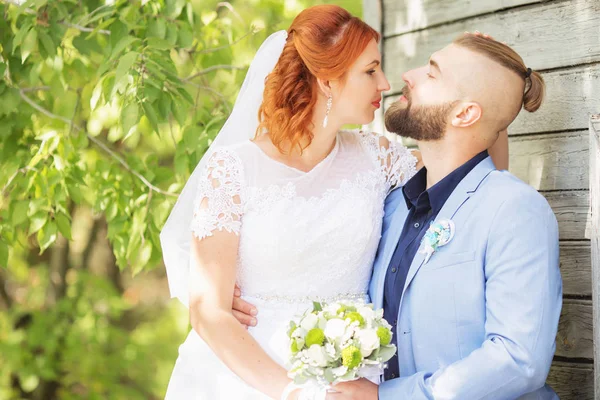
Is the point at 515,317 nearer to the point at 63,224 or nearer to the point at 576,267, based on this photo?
the point at 576,267

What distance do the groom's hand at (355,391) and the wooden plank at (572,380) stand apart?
77 cm

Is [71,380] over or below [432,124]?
A: below

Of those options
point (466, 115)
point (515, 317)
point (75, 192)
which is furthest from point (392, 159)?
point (75, 192)

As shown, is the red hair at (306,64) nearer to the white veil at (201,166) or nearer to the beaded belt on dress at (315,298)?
the white veil at (201,166)

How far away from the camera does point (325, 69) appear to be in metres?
2.58

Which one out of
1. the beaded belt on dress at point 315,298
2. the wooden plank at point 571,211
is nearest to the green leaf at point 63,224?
the beaded belt on dress at point 315,298

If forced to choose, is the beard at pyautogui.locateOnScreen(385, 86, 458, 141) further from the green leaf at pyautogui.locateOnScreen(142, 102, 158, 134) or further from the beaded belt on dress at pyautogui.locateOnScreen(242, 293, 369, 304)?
the green leaf at pyautogui.locateOnScreen(142, 102, 158, 134)

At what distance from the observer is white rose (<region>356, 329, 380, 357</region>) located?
190 cm

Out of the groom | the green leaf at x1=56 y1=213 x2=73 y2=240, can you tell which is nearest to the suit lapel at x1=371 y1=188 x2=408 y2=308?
the groom

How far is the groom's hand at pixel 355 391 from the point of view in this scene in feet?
6.94

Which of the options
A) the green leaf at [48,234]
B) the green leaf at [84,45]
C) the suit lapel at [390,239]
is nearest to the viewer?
the suit lapel at [390,239]

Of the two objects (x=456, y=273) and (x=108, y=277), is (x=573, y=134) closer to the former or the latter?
(x=456, y=273)

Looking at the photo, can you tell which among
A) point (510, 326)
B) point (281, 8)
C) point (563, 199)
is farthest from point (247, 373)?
point (281, 8)

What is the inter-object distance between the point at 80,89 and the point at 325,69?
202 centimetres
